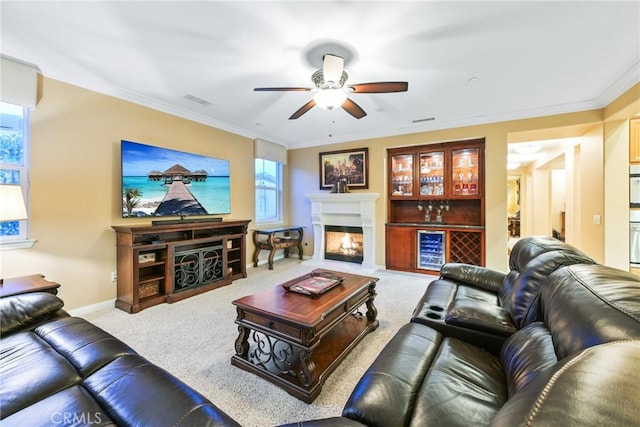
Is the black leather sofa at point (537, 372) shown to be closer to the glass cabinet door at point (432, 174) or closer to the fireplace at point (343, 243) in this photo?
the glass cabinet door at point (432, 174)

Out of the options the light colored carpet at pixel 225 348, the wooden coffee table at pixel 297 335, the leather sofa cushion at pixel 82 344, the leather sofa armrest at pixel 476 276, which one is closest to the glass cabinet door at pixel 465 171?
the light colored carpet at pixel 225 348

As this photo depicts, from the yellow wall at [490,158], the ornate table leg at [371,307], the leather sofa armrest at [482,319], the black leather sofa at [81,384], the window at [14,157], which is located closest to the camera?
the black leather sofa at [81,384]

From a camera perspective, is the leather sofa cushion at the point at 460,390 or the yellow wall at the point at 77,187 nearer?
the leather sofa cushion at the point at 460,390

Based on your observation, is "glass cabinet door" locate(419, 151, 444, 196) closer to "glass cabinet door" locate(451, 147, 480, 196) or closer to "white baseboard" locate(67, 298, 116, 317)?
"glass cabinet door" locate(451, 147, 480, 196)

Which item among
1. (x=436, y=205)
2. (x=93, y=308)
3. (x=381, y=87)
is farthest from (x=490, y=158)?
(x=93, y=308)

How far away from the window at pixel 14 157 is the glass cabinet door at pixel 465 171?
5.69m

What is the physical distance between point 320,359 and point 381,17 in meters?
2.67

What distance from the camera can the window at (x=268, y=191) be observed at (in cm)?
566

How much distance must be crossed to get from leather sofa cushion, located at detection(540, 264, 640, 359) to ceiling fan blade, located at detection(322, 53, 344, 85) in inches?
83.5

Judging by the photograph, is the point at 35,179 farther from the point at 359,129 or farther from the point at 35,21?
the point at 359,129

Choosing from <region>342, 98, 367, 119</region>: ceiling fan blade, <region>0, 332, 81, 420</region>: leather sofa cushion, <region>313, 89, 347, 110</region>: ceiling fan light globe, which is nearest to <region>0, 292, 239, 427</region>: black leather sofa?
<region>0, 332, 81, 420</region>: leather sofa cushion

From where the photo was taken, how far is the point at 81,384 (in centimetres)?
117

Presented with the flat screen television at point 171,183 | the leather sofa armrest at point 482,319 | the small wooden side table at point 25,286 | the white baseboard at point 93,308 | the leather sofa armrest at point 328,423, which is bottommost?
the white baseboard at point 93,308

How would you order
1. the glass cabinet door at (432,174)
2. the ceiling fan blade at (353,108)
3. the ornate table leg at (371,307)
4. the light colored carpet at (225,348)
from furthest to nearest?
1. the glass cabinet door at (432,174)
2. the ceiling fan blade at (353,108)
3. the ornate table leg at (371,307)
4. the light colored carpet at (225,348)
